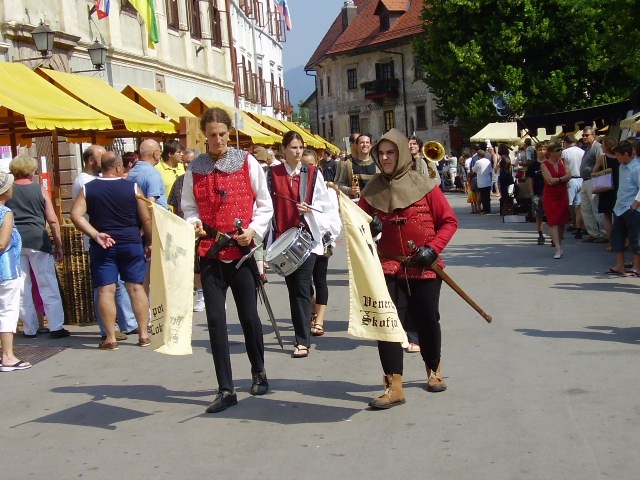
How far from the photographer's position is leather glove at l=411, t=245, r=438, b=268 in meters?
6.28

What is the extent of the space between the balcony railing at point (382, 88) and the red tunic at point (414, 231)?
2496 inches

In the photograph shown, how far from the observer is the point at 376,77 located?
70938mm

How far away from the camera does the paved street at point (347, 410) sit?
529cm

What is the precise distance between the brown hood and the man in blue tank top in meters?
3.34

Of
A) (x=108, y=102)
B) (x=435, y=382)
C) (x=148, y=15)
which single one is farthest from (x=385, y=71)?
(x=435, y=382)

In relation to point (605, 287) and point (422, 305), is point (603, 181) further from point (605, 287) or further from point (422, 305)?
point (422, 305)

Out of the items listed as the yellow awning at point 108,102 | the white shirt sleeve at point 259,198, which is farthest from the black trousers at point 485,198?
the white shirt sleeve at point 259,198

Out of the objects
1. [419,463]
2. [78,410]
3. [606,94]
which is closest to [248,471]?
[419,463]

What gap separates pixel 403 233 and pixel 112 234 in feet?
12.0

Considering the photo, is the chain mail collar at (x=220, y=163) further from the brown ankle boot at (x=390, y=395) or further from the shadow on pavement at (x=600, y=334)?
the shadow on pavement at (x=600, y=334)

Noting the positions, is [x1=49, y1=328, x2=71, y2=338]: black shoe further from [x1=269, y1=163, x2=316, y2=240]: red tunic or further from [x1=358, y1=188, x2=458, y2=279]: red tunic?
[x1=358, y1=188, x2=458, y2=279]: red tunic

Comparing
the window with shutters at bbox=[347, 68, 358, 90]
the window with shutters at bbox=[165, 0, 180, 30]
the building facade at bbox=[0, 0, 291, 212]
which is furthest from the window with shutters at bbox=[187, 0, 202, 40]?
the window with shutters at bbox=[347, 68, 358, 90]

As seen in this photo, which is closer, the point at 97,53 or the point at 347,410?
the point at 347,410

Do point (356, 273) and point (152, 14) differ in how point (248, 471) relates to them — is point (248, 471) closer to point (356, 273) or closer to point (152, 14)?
point (356, 273)
